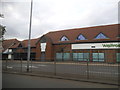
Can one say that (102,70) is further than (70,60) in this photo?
No

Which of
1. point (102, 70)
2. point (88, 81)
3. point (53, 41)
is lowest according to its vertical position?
point (88, 81)

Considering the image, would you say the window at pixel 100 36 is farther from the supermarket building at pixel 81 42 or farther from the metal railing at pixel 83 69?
the metal railing at pixel 83 69

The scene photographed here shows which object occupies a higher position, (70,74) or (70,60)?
(70,60)

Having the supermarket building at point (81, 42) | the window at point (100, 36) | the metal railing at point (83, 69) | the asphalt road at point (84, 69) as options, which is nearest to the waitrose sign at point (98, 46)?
the supermarket building at point (81, 42)

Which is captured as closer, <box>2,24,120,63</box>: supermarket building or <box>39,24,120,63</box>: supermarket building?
<box>39,24,120,63</box>: supermarket building

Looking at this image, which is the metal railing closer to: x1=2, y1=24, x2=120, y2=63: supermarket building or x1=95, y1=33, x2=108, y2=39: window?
x1=2, y1=24, x2=120, y2=63: supermarket building

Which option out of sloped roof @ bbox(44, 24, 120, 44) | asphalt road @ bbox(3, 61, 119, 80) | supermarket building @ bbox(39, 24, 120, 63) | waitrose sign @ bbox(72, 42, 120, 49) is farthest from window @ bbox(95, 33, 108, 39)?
asphalt road @ bbox(3, 61, 119, 80)

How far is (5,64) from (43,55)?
2570 cm

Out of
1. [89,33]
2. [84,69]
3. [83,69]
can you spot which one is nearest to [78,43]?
[89,33]

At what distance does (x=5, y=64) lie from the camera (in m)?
14.0

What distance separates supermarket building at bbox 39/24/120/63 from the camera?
30.9 meters

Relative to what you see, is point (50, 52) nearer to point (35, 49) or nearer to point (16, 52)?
point (35, 49)

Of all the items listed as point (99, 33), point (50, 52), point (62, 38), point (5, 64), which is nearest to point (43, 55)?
point (50, 52)

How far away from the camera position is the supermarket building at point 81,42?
3092cm
